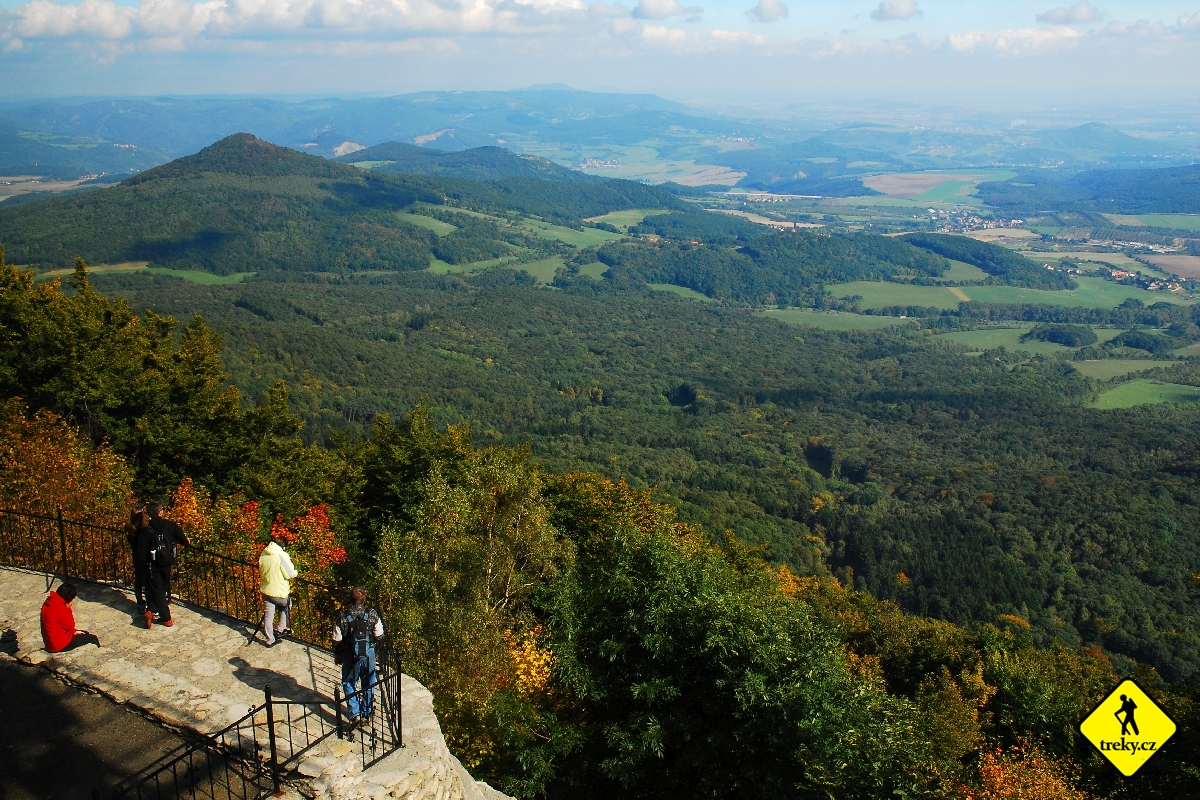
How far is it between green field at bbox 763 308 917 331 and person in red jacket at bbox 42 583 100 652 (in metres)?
173

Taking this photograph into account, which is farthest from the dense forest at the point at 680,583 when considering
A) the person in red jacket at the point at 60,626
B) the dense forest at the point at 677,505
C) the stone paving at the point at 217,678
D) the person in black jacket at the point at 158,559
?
the person in red jacket at the point at 60,626

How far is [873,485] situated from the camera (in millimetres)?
87875

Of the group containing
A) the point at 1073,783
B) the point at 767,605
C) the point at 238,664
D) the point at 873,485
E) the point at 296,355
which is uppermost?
the point at 238,664

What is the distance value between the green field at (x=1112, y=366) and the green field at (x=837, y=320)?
39197 mm

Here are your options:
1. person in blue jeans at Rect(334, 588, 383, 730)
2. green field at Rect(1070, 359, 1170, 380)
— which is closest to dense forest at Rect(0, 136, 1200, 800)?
person in blue jeans at Rect(334, 588, 383, 730)

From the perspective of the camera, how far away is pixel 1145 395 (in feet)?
402

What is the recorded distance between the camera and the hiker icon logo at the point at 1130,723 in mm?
8305

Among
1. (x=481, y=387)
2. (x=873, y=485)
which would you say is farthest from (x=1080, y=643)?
(x=481, y=387)

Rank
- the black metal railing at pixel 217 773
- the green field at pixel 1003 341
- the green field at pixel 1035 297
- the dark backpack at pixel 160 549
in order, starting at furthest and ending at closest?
1. the green field at pixel 1035 297
2. the green field at pixel 1003 341
3. the dark backpack at pixel 160 549
4. the black metal railing at pixel 217 773

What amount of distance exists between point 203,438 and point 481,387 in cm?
9299

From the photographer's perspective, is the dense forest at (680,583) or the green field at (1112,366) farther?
the green field at (1112,366)

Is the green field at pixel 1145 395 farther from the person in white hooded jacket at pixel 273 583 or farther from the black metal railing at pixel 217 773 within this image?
the black metal railing at pixel 217 773

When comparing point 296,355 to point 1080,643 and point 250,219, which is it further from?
point 250,219

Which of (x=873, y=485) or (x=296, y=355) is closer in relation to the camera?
(x=873, y=485)
